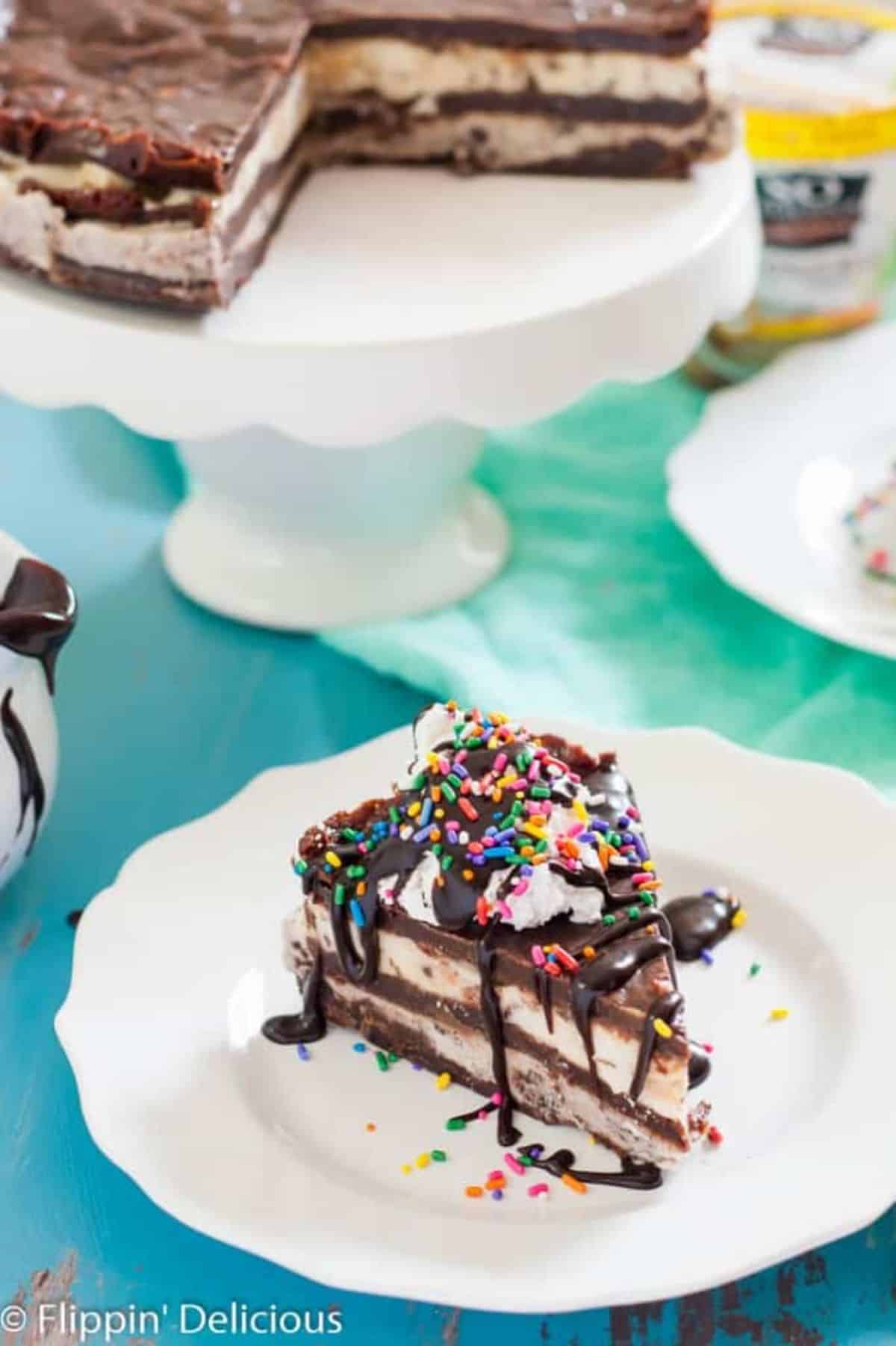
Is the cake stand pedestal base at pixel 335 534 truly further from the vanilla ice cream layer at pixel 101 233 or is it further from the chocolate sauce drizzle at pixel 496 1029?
the chocolate sauce drizzle at pixel 496 1029

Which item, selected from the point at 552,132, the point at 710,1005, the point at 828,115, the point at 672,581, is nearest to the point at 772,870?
the point at 710,1005

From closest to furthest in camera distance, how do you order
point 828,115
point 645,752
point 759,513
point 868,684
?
point 645,752 < point 868,684 < point 759,513 < point 828,115

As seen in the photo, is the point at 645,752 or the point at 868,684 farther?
the point at 868,684

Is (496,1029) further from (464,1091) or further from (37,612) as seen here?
(37,612)

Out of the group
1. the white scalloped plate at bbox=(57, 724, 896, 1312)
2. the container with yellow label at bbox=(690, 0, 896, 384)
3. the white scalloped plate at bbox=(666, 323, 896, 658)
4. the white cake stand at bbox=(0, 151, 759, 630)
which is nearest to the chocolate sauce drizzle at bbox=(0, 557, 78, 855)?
the white scalloped plate at bbox=(57, 724, 896, 1312)

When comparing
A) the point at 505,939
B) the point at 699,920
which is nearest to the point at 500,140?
the point at 699,920

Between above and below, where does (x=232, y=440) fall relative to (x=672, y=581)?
above

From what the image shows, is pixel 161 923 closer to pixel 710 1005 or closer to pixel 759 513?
pixel 710 1005
